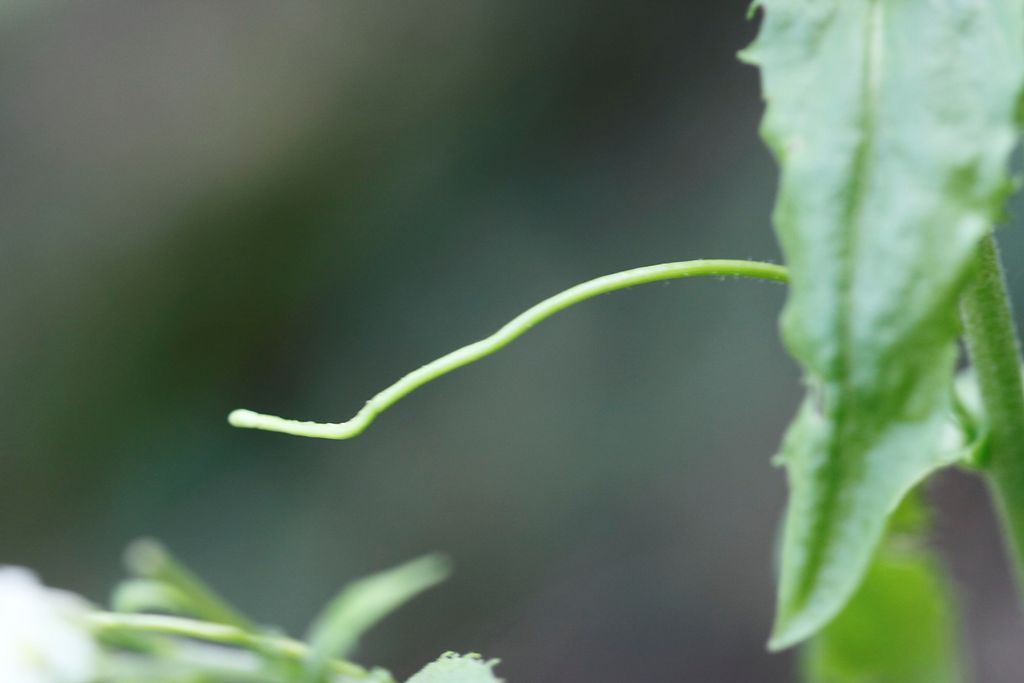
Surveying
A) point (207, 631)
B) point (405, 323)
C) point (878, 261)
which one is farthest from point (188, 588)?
point (405, 323)

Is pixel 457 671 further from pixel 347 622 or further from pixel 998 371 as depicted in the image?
pixel 998 371

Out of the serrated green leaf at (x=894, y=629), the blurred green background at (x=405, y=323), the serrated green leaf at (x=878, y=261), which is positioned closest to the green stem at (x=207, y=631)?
the serrated green leaf at (x=878, y=261)

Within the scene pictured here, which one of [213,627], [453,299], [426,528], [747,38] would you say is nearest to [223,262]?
[453,299]

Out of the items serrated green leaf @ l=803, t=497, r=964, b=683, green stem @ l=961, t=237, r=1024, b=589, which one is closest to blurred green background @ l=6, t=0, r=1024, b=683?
serrated green leaf @ l=803, t=497, r=964, b=683

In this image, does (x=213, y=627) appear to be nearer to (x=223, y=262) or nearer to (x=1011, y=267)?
(x=1011, y=267)

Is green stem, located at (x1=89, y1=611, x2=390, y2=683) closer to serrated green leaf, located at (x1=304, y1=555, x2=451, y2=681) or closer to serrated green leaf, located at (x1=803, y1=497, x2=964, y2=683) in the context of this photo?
serrated green leaf, located at (x1=304, y1=555, x2=451, y2=681)

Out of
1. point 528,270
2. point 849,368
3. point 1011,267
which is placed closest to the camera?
point 849,368

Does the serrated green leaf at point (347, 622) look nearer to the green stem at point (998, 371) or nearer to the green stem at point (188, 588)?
the green stem at point (188, 588)
